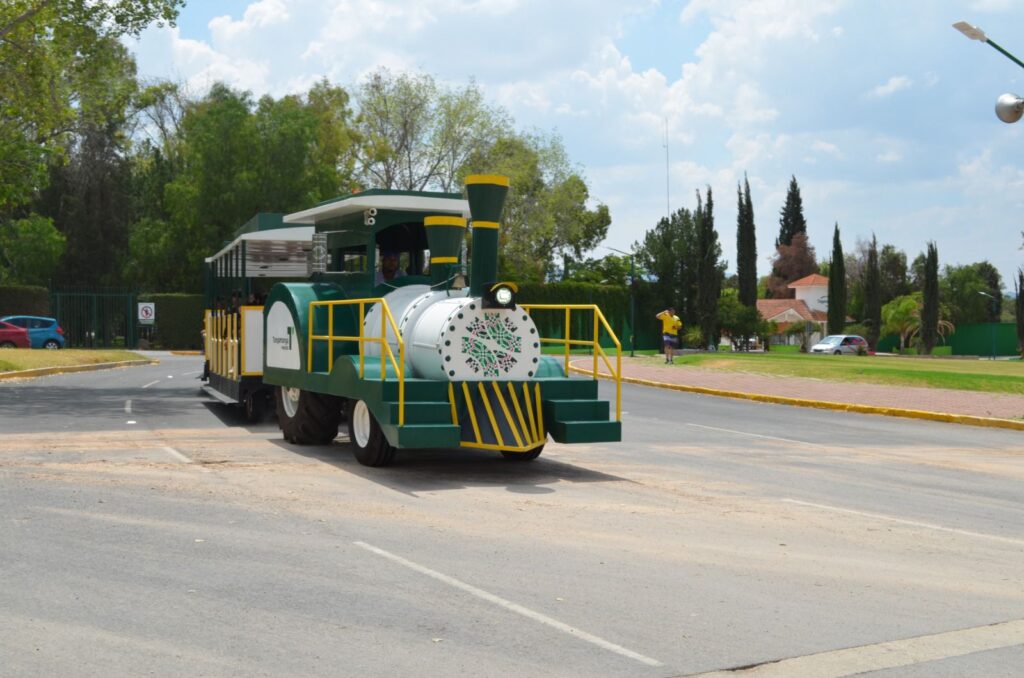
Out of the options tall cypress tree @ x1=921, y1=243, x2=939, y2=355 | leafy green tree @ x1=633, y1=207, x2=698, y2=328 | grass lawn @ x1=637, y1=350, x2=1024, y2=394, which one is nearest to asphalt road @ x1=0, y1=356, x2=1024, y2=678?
grass lawn @ x1=637, y1=350, x2=1024, y2=394

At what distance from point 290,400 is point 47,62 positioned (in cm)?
1526

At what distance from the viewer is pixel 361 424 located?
11.4 meters

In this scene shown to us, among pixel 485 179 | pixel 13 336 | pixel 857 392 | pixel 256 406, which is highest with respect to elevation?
pixel 485 179

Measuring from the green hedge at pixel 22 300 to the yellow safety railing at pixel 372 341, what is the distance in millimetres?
38090

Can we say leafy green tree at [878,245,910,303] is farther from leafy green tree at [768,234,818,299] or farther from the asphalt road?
the asphalt road

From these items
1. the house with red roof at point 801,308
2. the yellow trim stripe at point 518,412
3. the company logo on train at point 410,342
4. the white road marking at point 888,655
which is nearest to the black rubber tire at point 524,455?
the company logo on train at point 410,342

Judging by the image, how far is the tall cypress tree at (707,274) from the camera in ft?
176

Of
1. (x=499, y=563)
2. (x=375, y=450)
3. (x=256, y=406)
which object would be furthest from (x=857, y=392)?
(x=499, y=563)

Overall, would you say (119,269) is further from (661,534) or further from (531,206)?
(661,534)

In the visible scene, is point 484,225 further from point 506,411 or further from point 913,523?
point 913,523

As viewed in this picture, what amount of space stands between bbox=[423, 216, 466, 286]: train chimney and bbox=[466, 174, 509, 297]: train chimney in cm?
113

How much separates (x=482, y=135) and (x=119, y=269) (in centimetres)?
1991

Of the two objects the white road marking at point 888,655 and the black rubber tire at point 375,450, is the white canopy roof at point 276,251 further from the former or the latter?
the white road marking at point 888,655

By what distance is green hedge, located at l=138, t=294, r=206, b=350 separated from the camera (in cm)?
4862
